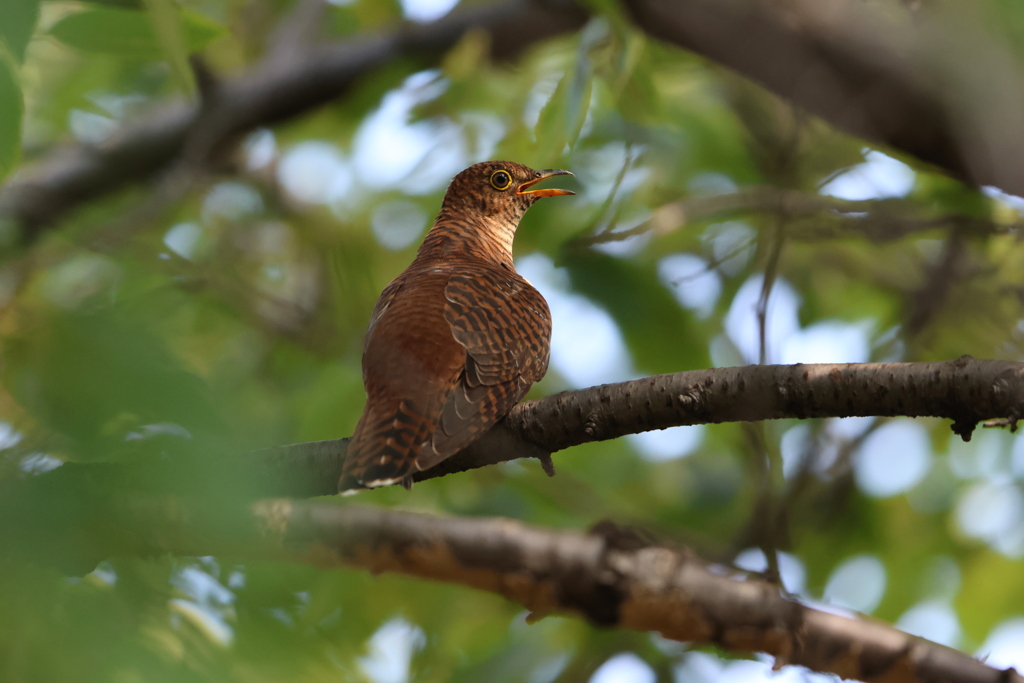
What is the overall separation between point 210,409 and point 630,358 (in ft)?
9.21

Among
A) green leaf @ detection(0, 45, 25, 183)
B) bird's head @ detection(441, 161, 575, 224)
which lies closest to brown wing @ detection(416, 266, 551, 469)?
bird's head @ detection(441, 161, 575, 224)

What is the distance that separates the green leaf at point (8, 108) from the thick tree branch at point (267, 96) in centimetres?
531

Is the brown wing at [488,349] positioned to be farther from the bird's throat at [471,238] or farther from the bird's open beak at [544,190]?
the bird's open beak at [544,190]

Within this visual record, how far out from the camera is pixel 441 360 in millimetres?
3119

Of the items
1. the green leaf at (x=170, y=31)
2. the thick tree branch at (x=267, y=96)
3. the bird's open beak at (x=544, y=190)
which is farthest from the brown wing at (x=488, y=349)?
the thick tree branch at (x=267, y=96)

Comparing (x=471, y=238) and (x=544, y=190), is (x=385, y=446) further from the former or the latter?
(x=544, y=190)

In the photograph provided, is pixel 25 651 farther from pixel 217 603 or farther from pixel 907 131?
pixel 907 131

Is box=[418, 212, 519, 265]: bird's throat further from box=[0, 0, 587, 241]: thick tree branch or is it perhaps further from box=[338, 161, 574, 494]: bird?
box=[0, 0, 587, 241]: thick tree branch

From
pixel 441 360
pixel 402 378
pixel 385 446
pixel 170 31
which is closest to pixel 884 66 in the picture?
pixel 441 360

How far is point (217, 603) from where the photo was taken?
127 cm

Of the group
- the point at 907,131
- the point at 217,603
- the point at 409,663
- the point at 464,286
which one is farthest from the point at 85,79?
Result: the point at 217,603

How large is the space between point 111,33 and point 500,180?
2.76m

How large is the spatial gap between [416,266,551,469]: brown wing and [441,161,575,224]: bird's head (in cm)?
89

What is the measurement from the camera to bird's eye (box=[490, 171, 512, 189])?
4.61 m
